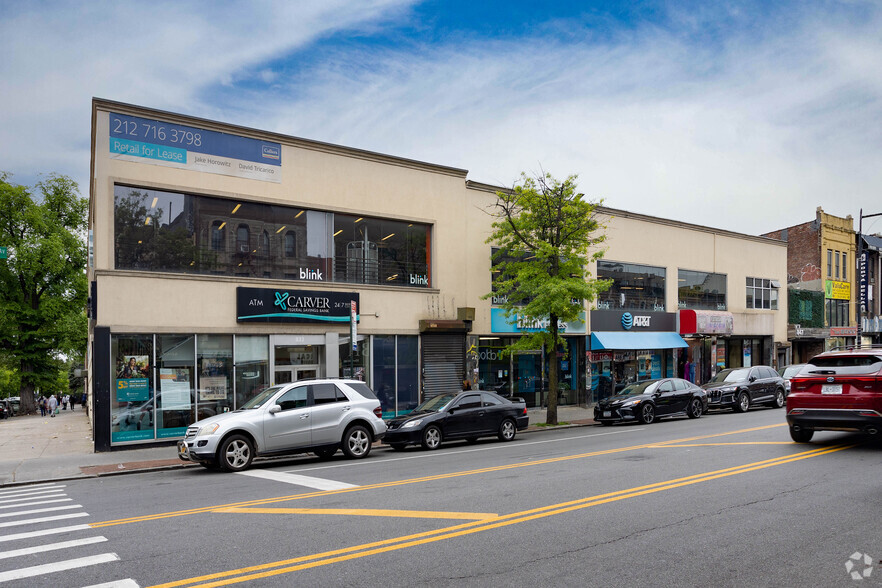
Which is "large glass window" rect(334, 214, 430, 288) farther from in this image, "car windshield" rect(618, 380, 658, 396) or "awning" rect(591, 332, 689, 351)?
"awning" rect(591, 332, 689, 351)

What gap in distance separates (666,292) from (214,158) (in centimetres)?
2128

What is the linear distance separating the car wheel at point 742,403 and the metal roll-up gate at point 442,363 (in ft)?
33.1

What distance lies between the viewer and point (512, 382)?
2552 centimetres

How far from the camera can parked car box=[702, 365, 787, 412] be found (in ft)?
80.1

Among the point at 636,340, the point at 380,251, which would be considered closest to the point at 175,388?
the point at 380,251

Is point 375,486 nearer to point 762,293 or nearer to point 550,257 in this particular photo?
point 550,257

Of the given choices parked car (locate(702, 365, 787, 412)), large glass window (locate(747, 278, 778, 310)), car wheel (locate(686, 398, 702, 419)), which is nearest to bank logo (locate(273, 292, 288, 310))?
car wheel (locate(686, 398, 702, 419))

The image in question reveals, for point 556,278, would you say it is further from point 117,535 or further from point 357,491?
point 117,535

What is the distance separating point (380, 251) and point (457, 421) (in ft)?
24.9

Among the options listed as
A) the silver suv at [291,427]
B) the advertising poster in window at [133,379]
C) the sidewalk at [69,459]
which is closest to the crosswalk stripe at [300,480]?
the silver suv at [291,427]

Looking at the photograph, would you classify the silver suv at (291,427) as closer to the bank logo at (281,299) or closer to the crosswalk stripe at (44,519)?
the crosswalk stripe at (44,519)

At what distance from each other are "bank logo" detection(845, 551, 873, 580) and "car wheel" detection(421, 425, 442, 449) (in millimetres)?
10975

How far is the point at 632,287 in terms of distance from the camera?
98.3 feet

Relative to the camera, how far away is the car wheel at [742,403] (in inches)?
961
